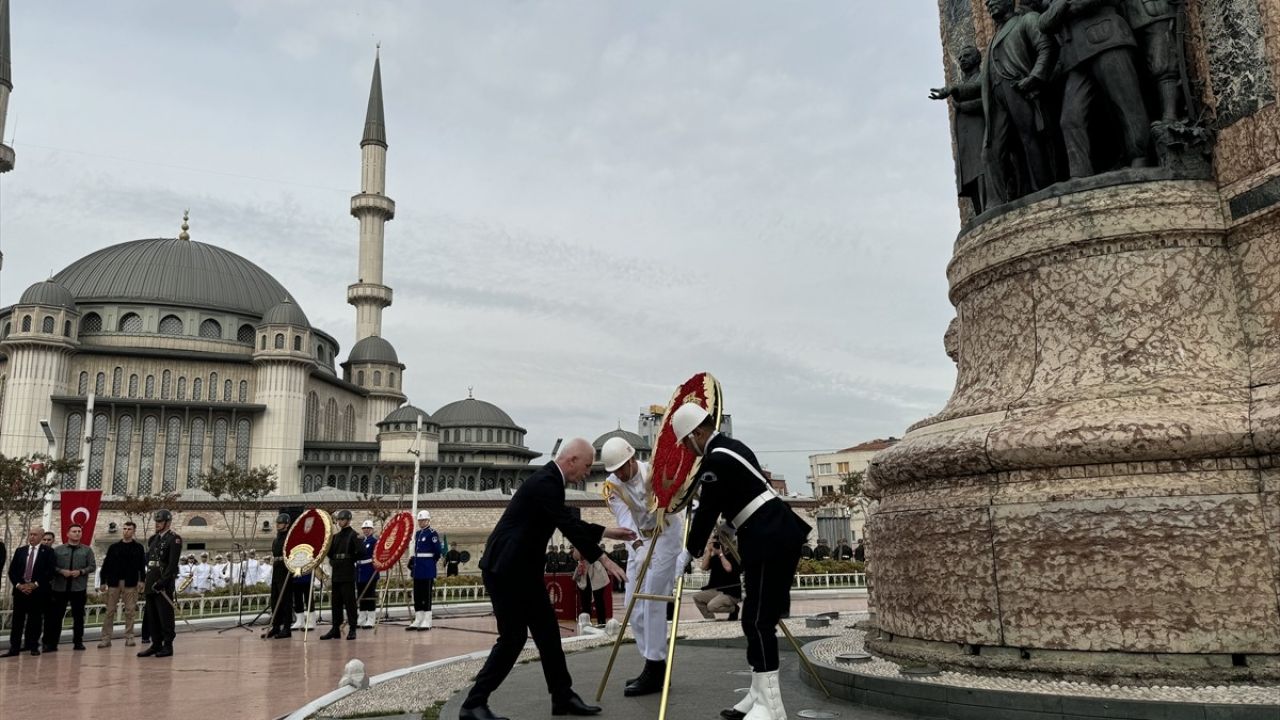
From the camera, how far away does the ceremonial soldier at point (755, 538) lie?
12.1 ft

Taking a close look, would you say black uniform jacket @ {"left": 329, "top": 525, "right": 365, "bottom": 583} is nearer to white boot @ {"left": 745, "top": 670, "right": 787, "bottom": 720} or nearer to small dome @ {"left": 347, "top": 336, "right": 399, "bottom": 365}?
white boot @ {"left": 745, "top": 670, "right": 787, "bottom": 720}

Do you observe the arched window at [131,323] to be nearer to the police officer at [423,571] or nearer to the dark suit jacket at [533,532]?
the police officer at [423,571]

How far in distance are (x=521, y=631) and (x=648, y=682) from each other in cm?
95

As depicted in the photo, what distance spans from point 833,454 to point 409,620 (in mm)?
68173

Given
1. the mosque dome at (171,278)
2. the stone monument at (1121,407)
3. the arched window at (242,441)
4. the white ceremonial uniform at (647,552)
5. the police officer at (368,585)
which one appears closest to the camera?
A: the stone monument at (1121,407)

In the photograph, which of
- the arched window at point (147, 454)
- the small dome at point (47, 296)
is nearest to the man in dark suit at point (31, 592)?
the arched window at point (147, 454)

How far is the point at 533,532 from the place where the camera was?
14.5 ft

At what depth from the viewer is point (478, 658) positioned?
23.2 feet

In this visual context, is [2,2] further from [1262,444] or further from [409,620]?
[1262,444]

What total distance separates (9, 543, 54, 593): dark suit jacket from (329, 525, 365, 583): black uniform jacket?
298cm

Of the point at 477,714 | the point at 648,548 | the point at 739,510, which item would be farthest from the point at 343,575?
the point at 739,510

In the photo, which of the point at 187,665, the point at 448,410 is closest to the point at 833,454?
the point at 448,410

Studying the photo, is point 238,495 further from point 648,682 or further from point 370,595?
point 648,682

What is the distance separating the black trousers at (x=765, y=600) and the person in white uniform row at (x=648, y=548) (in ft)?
2.62
